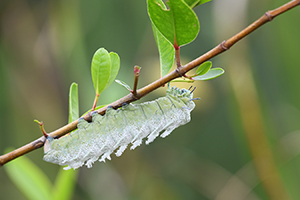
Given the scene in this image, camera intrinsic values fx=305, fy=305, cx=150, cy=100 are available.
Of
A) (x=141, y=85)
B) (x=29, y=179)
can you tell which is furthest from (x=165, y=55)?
(x=141, y=85)

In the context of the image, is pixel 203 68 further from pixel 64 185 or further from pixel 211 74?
pixel 64 185

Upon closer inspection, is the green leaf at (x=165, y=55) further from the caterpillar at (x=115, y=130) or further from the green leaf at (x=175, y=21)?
the caterpillar at (x=115, y=130)

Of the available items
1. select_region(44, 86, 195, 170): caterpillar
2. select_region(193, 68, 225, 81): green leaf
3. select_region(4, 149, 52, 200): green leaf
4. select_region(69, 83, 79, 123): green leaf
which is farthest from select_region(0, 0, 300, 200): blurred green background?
select_region(193, 68, 225, 81): green leaf

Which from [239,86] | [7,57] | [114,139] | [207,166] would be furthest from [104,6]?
[114,139]

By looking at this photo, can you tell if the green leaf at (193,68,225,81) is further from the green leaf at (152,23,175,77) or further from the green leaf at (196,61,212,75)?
the green leaf at (152,23,175,77)

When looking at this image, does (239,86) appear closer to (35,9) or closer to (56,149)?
(56,149)

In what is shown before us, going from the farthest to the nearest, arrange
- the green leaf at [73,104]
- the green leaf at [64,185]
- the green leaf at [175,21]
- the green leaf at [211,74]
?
the green leaf at [64,185], the green leaf at [73,104], the green leaf at [211,74], the green leaf at [175,21]

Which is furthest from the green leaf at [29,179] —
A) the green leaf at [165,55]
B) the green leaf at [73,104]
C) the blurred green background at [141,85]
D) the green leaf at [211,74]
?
the blurred green background at [141,85]
